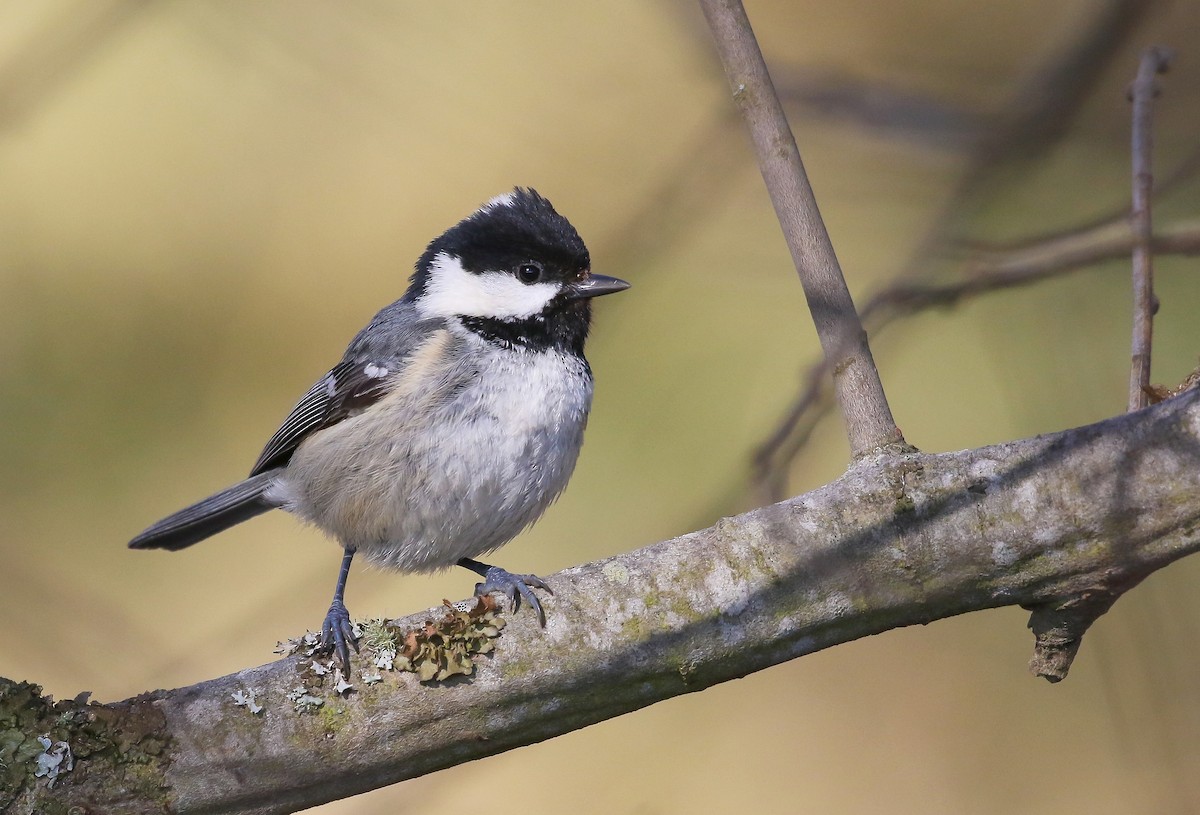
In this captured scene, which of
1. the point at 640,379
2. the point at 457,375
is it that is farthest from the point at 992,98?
the point at 640,379

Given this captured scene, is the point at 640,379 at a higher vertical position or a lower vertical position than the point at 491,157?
lower

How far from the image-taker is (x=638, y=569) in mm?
1631

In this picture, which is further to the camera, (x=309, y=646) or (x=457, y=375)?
(x=457, y=375)

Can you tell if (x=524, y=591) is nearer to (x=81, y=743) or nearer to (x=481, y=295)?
(x=81, y=743)

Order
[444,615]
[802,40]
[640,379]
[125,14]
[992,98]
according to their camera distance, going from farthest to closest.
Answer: [640,379], [802,40], [444,615], [125,14], [992,98]

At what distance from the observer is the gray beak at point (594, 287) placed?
265 centimetres

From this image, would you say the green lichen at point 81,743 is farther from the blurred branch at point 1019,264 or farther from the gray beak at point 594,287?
the gray beak at point 594,287

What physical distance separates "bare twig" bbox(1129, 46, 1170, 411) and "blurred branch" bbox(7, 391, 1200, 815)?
0.22m

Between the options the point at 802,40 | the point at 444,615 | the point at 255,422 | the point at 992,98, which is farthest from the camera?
the point at 255,422

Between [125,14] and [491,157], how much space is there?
180cm

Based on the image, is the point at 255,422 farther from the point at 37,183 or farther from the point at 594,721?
the point at 594,721

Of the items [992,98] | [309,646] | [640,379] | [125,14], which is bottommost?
[309,646]

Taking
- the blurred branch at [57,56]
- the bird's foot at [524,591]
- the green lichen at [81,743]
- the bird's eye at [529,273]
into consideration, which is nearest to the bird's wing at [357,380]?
the bird's eye at [529,273]

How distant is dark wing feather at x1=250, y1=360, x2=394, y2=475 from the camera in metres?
2.67
